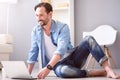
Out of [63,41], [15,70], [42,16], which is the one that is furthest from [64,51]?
[15,70]

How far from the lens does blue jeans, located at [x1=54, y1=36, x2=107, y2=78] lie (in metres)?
2.23

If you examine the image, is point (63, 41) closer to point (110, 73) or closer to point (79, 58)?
point (79, 58)

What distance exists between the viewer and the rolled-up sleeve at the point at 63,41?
2135mm

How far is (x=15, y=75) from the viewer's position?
2037 mm

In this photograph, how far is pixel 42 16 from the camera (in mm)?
2168

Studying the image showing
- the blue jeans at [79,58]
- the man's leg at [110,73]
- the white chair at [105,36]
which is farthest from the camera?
the white chair at [105,36]

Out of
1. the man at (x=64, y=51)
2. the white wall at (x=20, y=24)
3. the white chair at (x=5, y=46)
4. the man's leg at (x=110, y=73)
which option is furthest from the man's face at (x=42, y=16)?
the white wall at (x=20, y=24)

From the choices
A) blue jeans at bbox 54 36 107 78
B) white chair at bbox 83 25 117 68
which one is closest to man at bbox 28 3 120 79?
blue jeans at bbox 54 36 107 78

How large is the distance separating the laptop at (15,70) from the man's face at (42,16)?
1.25 feet

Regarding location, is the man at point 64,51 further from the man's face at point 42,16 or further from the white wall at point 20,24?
the white wall at point 20,24

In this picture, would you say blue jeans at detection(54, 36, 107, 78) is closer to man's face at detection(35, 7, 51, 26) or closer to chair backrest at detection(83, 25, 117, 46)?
man's face at detection(35, 7, 51, 26)

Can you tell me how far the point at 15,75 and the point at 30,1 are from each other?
2829mm

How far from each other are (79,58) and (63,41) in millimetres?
253

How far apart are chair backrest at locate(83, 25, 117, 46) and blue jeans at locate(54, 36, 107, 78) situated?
2135mm
